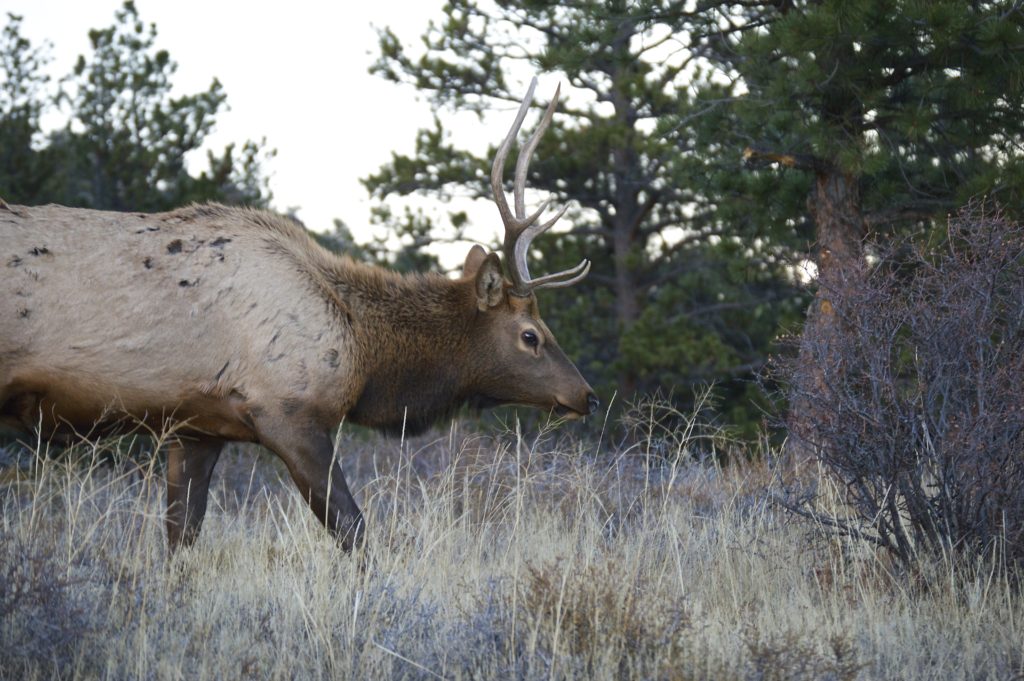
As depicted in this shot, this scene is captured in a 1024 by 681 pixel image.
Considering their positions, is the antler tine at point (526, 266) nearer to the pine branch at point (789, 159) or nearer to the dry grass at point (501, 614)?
the dry grass at point (501, 614)

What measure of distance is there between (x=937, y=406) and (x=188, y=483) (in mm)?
3766

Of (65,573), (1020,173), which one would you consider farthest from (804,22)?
(65,573)

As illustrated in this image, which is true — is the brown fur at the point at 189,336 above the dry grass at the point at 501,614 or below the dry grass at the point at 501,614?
above

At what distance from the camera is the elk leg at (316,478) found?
5680mm

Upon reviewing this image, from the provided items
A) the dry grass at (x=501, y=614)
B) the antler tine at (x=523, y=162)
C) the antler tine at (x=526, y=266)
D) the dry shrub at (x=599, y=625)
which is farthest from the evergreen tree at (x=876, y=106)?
the dry shrub at (x=599, y=625)

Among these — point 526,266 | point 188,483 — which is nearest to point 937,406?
point 526,266

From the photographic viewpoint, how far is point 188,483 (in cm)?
636

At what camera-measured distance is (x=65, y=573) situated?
4289mm

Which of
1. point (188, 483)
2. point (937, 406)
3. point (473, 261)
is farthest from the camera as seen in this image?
point (473, 261)

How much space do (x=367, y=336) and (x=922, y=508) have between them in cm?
281

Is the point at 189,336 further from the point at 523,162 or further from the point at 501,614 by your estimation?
the point at 501,614

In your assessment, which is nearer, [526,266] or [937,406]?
[937,406]

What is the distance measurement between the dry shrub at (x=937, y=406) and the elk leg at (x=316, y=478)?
6.77ft

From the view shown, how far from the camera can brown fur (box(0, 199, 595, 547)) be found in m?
5.66
